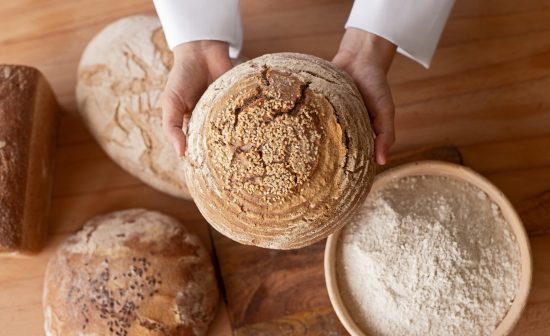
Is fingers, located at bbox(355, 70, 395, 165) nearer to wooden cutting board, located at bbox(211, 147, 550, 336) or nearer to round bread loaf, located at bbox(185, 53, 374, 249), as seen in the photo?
round bread loaf, located at bbox(185, 53, 374, 249)

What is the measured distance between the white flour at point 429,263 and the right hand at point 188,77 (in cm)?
→ 34

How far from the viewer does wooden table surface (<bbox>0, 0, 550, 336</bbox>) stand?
1081mm

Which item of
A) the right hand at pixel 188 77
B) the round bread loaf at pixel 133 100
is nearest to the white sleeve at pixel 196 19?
the right hand at pixel 188 77

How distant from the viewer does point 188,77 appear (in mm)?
923

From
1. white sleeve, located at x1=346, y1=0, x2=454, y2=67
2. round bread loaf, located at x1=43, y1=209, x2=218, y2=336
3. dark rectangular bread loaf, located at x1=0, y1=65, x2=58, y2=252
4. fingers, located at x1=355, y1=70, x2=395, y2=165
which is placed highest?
white sleeve, located at x1=346, y1=0, x2=454, y2=67

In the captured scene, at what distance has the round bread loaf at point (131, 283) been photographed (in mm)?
999

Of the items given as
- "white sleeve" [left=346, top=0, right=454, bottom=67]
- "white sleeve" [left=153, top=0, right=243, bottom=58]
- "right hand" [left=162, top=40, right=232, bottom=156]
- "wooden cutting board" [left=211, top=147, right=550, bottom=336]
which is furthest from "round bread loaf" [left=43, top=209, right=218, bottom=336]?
"white sleeve" [left=346, top=0, right=454, bottom=67]

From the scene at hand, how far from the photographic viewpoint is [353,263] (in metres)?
0.96

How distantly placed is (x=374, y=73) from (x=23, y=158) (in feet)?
2.14

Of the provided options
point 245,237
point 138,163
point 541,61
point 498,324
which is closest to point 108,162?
point 138,163

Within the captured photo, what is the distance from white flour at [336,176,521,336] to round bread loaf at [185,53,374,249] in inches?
8.4

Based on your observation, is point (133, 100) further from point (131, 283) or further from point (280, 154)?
point (280, 154)

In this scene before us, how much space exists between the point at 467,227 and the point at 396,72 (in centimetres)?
37

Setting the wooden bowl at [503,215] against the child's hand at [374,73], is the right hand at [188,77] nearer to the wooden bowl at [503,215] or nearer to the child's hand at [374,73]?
the child's hand at [374,73]
